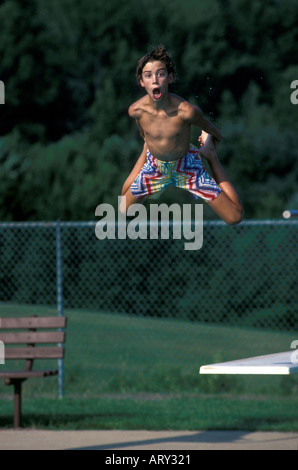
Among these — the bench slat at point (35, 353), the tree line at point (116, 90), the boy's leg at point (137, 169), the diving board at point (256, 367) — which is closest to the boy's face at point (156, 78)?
the boy's leg at point (137, 169)

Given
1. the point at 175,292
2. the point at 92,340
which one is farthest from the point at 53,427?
the point at 175,292

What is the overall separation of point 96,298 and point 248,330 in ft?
7.03

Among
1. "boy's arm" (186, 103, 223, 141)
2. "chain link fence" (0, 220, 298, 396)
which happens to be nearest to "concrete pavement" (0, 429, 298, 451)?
"chain link fence" (0, 220, 298, 396)

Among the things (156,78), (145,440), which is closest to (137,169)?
(156,78)

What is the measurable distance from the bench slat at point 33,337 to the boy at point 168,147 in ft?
12.0

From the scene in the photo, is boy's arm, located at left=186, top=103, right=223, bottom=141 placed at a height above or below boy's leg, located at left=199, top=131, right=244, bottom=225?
above

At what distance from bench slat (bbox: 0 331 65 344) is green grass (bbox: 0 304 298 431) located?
2.39 feet

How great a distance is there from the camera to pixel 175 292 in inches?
468

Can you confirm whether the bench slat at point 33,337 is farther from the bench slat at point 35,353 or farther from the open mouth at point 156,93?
the open mouth at point 156,93

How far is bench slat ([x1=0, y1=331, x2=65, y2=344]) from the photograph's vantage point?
9.17 metres

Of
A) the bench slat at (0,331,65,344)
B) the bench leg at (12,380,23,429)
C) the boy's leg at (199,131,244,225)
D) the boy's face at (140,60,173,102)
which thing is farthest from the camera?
the bench slat at (0,331,65,344)

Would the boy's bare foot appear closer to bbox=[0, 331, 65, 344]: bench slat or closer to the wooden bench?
the wooden bench

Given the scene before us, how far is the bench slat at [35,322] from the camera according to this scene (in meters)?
9.24

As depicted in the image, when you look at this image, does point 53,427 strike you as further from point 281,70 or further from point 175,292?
point 281,70
